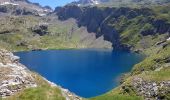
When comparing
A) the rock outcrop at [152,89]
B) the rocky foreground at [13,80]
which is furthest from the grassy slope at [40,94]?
the rock outcrop at [152,89]

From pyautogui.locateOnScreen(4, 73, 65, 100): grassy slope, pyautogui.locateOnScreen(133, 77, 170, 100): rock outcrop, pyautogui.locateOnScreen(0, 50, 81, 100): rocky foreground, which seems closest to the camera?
pyautogui.locateOnScreen(4, 73, 65, 100): grassy slope

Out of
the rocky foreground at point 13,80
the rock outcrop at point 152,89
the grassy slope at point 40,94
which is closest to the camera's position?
the grassy slope at point 40,94

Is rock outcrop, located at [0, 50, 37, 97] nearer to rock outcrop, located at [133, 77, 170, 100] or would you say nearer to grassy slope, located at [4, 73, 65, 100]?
grassy slope, located at [4, 73, 65, 100]

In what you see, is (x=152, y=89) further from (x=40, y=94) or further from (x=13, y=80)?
(x=13, y=80)

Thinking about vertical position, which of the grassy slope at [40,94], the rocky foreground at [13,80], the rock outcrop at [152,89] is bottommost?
the rock outcrop at [152,89]

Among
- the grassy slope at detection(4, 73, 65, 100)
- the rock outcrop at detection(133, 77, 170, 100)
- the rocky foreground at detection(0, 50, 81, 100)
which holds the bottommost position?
the rock outcrop at detection(133, 77, 170, 100)

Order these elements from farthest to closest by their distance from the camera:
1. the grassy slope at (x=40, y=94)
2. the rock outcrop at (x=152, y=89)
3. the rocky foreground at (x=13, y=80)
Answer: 1. the rock outcrop at (x=152, y=89)
2. the rocky foreground at (x=13, y=80)
3. the grassy slope at (x=40, y=94)

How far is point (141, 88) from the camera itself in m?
72.2

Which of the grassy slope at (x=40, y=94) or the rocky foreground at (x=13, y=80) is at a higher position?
the rocky foreground at (x=13, y=80)

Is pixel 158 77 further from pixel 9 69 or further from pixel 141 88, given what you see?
pixel 9 69

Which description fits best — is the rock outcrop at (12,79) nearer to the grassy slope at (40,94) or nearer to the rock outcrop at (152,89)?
the grassy slope at (40,94)

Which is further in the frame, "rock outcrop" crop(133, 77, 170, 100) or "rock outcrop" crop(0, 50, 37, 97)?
"rock outcrop" crop(133, 77, 170, 100)

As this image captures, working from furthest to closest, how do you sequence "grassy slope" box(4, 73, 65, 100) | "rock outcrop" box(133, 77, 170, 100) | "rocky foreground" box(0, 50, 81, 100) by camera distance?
"rock outcrop" box(133, 77, 170, 100) < "rocky foreground" box(0, 50, 81, 100) < "grassy slope" box(4, 73, 65, 100)

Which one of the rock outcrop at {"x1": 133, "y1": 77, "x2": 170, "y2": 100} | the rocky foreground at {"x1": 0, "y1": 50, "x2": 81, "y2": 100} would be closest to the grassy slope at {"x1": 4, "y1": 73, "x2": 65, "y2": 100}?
the rocky foreground at {"x1": 0, "y1": 50, "x2": 81, "y2": 100}
